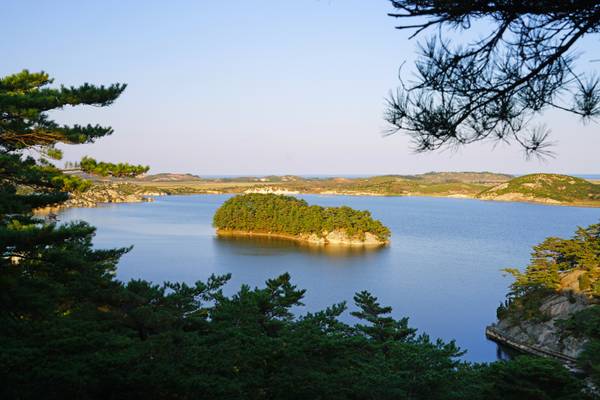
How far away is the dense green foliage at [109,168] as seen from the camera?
6090 millimetres

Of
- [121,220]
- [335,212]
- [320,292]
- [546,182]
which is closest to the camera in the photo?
[320,292]

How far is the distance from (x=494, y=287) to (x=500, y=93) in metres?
23.4

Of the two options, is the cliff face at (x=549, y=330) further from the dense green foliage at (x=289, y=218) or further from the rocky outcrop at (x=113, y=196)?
the rocky outcrop at (x=113, y=196)

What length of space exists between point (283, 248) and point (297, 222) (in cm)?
791

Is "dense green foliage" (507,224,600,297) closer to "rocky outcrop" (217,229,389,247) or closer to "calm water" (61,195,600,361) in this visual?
"calm water" (61,195,600,361)

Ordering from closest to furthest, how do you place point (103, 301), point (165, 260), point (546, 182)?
point (103, 301)
point (165, 260)
point (546, 182)

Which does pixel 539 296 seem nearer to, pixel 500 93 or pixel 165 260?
pixel 500 93

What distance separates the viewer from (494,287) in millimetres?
24156

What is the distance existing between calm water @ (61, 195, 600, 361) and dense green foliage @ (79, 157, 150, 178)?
40.7 feet

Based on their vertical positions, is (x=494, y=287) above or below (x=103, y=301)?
below

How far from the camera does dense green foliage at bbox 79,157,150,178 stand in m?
6.09

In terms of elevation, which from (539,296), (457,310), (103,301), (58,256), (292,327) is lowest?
(457,310)

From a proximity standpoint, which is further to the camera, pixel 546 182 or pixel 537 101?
pixel 546 182

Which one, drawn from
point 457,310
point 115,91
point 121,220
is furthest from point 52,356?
point 121,220
